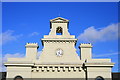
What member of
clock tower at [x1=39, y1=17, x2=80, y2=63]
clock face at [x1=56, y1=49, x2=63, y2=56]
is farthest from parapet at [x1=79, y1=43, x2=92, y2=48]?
clock face at [x1=56, y1=49, x2=63, y2=56]

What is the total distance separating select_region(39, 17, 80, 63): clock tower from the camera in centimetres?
2841

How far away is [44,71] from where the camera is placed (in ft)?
89.7

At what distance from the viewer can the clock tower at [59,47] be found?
28.4 m

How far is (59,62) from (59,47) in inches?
90.8

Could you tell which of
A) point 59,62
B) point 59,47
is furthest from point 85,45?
point 59,62

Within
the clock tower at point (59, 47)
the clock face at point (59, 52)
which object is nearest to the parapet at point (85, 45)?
the clock tower at point (59, 47)

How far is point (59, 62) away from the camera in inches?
1093

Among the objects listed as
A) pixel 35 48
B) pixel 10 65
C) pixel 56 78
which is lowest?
pixel 56 78

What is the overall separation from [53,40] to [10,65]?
6705 millimetres

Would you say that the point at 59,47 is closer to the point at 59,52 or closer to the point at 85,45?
the point at 59,52

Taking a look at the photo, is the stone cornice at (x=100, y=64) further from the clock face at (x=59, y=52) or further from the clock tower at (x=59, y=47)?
the clock face at (x=59, y=52)

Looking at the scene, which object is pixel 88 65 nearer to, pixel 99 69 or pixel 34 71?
pixel 99 69

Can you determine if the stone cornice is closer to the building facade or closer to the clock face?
the building facade

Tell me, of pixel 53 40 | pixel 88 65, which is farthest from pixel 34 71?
pixel 88 65
